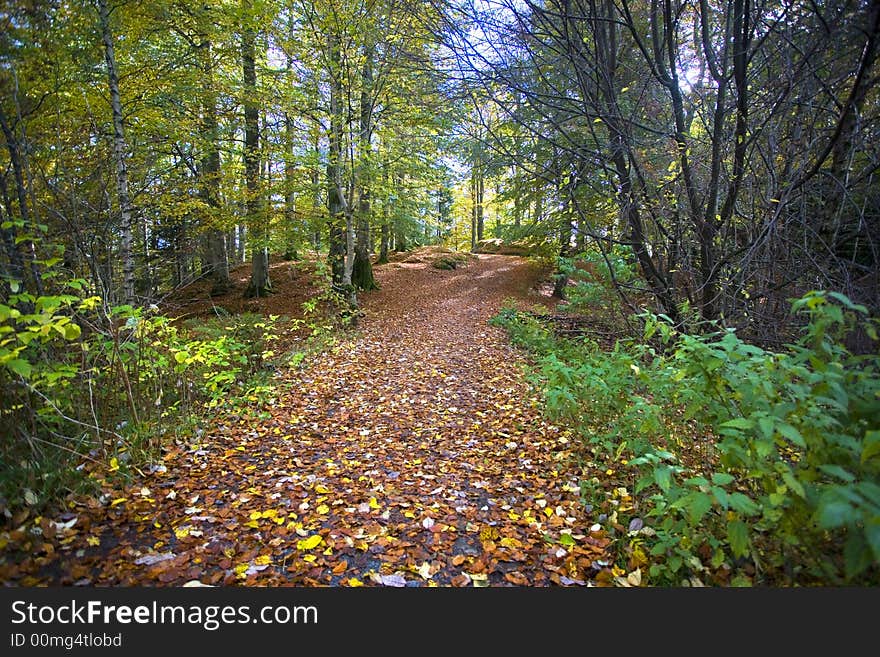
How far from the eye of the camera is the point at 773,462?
6.91ft

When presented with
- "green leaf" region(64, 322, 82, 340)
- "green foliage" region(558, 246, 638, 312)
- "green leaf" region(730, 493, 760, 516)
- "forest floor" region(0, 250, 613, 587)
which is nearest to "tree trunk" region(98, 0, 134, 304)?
"forest floor" region(0, 250, 613, 587)

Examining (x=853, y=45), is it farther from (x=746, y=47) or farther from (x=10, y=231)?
(x=10, y=231)

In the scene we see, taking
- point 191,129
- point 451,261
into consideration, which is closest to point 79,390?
point 191,129

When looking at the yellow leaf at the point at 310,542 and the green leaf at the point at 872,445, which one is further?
the yellow leaf at the point at 310,542

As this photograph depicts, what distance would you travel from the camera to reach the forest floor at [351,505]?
7.67ft

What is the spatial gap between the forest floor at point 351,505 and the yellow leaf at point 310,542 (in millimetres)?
11

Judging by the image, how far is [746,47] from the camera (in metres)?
3.60

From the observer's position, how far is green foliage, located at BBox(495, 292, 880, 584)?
1587mm

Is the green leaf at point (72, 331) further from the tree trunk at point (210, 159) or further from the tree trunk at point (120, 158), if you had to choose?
the tree trunk at point (210, 159)

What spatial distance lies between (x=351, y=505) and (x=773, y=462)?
9.13 feet

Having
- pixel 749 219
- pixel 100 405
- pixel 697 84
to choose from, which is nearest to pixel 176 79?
pixel 100 405

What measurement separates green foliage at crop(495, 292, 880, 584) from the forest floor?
60 cm

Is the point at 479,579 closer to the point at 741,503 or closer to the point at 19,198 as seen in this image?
the point at 741,503

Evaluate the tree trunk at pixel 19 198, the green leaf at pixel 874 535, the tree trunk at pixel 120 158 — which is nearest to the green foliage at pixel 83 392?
the tree trunk at pixel 19 198
